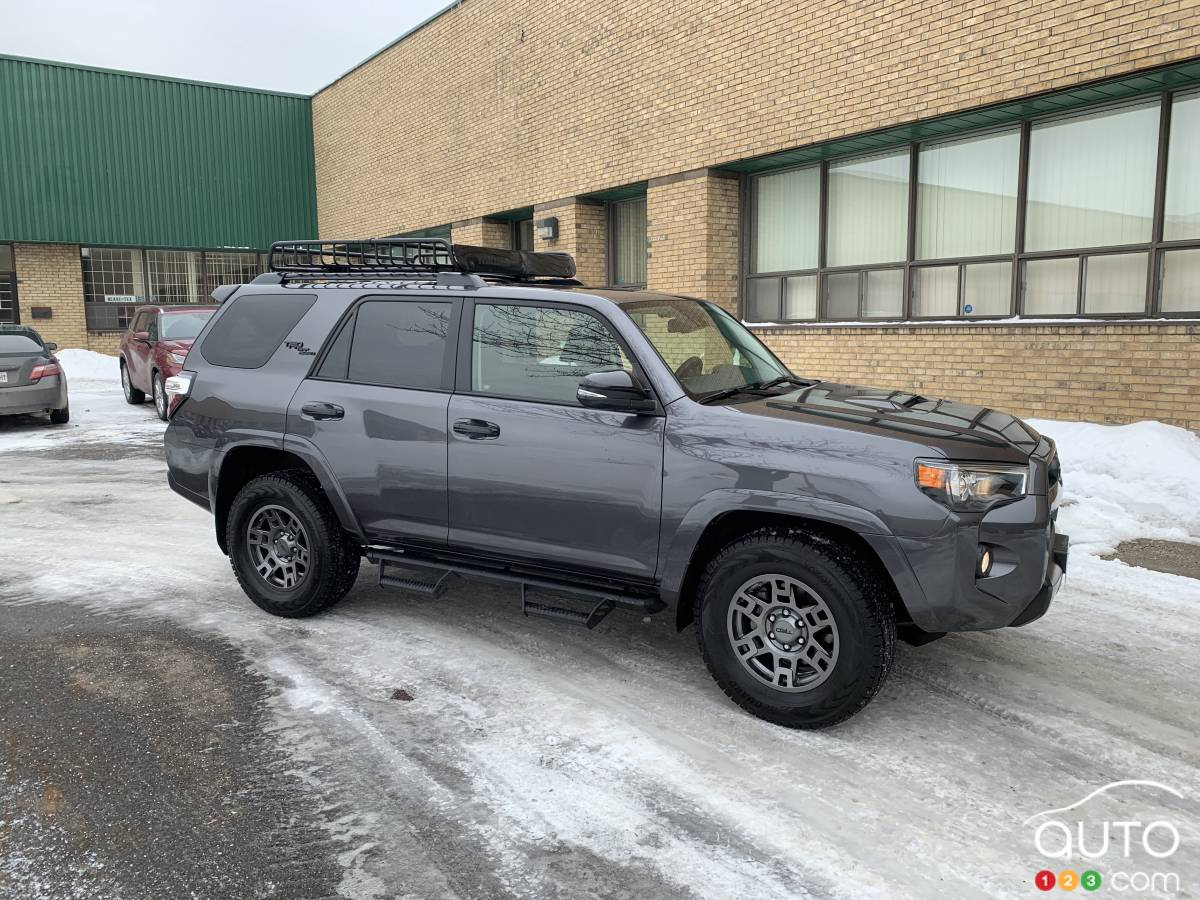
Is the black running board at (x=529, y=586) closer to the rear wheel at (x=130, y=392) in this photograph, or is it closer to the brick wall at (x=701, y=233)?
the brick wall at (x=701, y=233)

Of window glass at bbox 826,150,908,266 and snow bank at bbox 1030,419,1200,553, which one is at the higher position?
window glass at bbox 826,150,908,266

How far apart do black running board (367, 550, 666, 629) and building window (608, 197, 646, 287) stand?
428 inches

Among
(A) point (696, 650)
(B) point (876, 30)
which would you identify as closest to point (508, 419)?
(A) point (696, 650)

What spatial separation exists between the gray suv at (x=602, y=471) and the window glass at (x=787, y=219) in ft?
24.2

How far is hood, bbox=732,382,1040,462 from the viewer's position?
3641 millimetres

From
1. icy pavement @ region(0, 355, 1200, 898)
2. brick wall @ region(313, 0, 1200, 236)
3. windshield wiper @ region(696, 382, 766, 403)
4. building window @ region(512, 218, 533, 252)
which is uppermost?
brick wall @ region(313, 0, 1200, 236)

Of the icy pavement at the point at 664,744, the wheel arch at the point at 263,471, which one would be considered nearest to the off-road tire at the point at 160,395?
the icy pavement at the point at 664,744

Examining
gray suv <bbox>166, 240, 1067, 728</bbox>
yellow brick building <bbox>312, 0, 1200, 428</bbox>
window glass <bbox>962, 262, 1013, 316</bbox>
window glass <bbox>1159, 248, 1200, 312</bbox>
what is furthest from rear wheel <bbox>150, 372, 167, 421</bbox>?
window glass <bbox>1159, 248, 1200, 312</bbox>

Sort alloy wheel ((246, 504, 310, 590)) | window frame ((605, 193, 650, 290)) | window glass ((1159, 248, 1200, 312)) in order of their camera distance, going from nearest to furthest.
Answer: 1. alloy wheel ((246, 504, 310, 590))
2. window glass ((1159, 248, 1200, 312))
3. window frame ((605, 193, 650, 290))

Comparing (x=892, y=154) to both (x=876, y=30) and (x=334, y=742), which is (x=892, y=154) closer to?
(x=876, y=30)

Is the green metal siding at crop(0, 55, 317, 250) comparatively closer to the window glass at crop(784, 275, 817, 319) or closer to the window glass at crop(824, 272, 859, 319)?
the window glass at crop(784, 275, 817, 319)

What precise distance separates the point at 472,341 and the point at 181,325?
12120mm

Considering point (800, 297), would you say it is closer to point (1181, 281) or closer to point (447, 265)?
point (1181, 281)

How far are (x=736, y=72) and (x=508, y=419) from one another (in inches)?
367
